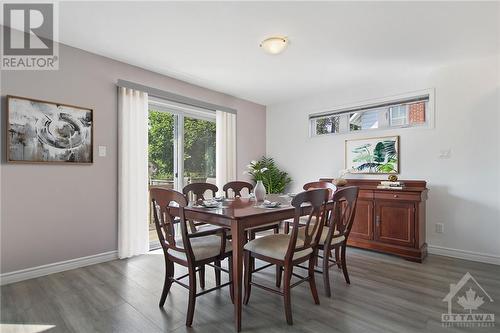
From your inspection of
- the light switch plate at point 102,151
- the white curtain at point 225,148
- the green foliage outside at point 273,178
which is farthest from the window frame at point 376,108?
the light switch plate at point 102,151

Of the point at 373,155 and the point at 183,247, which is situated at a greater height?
the point at 373,155

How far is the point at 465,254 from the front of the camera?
3365mm

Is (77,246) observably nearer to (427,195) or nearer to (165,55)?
(165,55)

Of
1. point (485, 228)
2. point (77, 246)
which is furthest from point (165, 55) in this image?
point (485, 228)

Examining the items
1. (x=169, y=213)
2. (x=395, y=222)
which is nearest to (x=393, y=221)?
(x=395, y=222)

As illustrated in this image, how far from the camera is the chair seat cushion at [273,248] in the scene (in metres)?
2.05

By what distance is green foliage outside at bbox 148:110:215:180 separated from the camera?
13.3 ft

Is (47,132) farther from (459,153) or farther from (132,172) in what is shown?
(459,153)

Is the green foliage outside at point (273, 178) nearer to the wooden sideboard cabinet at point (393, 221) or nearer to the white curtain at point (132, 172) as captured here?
the wooden sideboard cabinet at point (393, 221)

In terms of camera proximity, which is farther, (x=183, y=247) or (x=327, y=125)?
(x=327, y=125)

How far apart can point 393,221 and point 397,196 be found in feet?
1.08

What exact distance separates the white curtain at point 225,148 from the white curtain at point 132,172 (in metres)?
1.39

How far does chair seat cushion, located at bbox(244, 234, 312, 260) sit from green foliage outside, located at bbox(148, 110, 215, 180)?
2407mm

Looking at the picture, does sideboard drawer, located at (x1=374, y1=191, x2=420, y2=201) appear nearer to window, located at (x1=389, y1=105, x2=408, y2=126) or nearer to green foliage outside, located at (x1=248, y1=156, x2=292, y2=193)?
window, located at (x1=389, y1=105, x2=408, y2=126)
